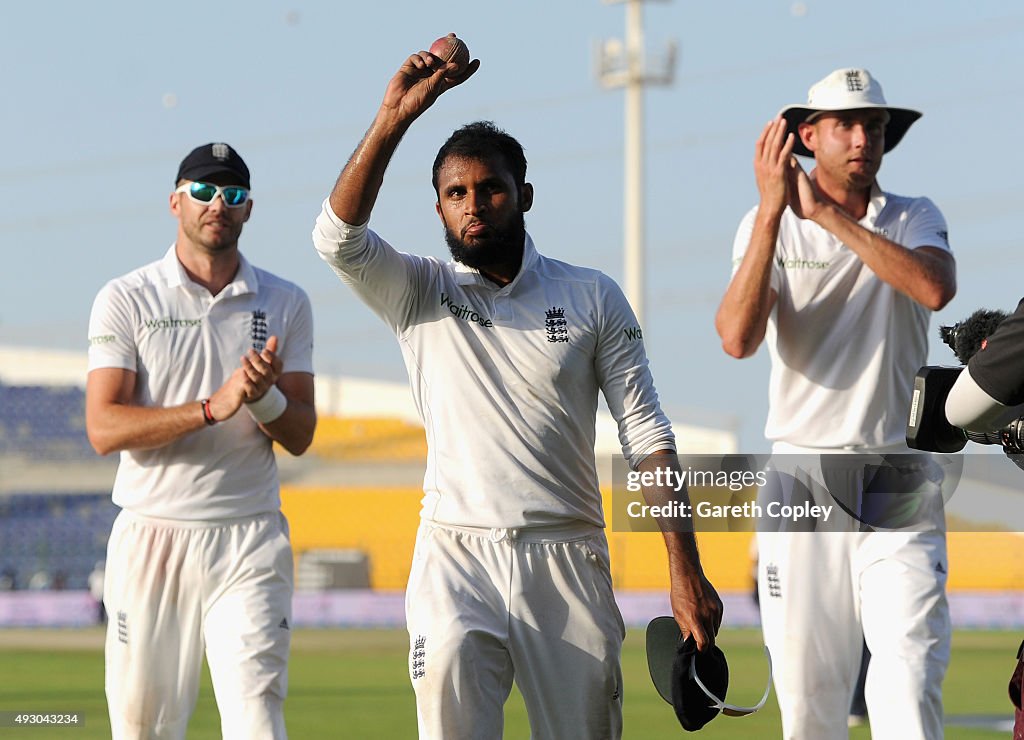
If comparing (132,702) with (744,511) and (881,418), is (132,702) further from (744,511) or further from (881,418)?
(881,418)

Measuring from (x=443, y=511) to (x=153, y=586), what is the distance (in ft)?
6.14

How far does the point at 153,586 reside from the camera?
6352 millimetres

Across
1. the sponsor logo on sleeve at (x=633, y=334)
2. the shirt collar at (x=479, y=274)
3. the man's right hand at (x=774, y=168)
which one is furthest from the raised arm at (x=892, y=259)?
the shirt collar at (x=479, y=274)

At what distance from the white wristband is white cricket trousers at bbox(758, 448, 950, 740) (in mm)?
1895

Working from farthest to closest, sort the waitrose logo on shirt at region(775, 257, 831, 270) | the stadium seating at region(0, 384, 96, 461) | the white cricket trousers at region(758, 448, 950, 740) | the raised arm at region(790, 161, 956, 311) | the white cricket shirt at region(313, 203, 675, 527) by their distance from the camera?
1. the stadium seating at region(0, 384, 96, 461)
2. the waitrose logo on shirt at region(775, 257, 831, 270)
3. the raised arm at region(790, 161, 956, 311)
4. the white cricket trousers at region(758, 448, 950, 740)
5. the white cricket shirt at region(313, 203, 675, 527)

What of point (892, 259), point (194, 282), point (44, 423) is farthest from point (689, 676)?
point (44, 423)

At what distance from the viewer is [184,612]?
20.8ft

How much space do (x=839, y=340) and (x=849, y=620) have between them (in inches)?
41.0

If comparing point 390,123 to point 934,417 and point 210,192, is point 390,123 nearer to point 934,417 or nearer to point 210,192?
point 934,417

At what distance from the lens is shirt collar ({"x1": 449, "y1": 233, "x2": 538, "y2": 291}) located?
5.05 metres

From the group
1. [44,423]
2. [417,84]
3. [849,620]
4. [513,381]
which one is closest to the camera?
[417,84]

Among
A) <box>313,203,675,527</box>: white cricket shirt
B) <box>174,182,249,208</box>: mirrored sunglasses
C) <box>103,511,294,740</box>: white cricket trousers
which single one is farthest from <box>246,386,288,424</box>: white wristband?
<box>313,203,675,527</box>: white cricket shirt

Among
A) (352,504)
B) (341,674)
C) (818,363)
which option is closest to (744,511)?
(818,363)

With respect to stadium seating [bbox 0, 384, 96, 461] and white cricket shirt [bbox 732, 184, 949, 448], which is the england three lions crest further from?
stadium seating [bbox 0, 384, 96, 461]
